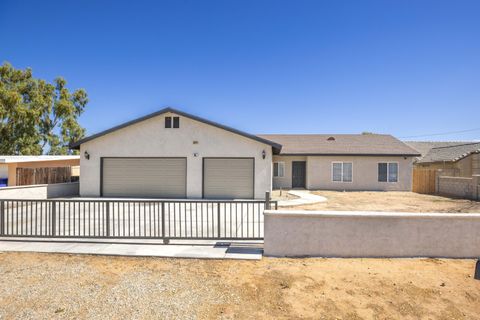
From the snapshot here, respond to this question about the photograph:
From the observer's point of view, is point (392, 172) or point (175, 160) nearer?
point (175, 160)

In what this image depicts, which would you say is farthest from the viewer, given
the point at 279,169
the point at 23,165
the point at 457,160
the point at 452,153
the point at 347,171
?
the point at 452,153

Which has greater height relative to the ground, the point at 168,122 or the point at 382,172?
the point at 168,122

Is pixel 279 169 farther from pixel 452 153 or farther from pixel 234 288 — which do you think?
pixel 234 288

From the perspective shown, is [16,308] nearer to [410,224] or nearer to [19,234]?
[19,234]

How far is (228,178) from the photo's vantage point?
50.0ft

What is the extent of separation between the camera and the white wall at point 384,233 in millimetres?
5742

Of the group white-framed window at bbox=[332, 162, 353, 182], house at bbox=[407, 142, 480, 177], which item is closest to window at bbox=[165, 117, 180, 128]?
white-framed window at bbox=[332, 162, 353, 182]

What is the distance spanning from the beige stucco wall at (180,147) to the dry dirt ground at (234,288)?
9.53m

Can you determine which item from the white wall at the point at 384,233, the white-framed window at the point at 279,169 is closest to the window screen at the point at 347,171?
the white-framed window at the point at 279,169

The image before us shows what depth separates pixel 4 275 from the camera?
4910 mm

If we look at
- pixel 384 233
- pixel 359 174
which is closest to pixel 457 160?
pixel 359 174

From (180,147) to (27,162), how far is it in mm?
9248

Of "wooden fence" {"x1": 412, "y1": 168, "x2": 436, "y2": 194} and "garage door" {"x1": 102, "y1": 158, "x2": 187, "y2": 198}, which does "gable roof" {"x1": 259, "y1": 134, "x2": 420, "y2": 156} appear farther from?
"garage door" {"x1": 102, "y1": 158, "x2": 187, "y2": 198}

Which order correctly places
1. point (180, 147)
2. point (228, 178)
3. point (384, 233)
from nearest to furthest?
point (384, 233)
point (228, 178)
point (180, 147)
